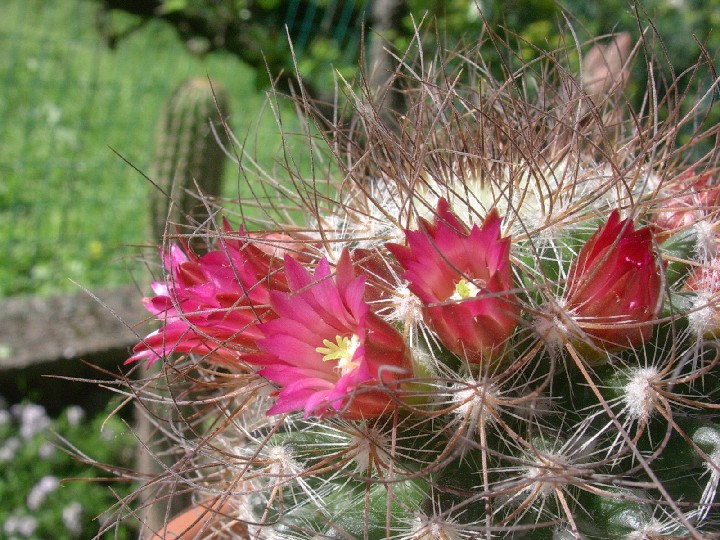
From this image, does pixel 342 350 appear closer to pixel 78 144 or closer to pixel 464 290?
pixel 464 290

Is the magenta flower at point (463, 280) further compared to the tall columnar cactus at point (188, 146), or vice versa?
the tall columnar cactus at point (188, 146)

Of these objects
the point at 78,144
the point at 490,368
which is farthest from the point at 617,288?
the point at 78,144

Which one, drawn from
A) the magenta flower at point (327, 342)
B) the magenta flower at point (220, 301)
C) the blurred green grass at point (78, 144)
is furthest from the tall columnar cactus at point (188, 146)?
the magenta flower at point (327, 342)

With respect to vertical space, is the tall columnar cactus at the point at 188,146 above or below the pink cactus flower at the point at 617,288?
below

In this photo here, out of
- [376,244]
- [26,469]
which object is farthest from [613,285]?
[26,469]

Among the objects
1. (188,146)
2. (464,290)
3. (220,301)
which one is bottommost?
(188,146)

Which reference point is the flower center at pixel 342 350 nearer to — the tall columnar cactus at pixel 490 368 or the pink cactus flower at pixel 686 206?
the tall columnar cactus at pixel 490 368
